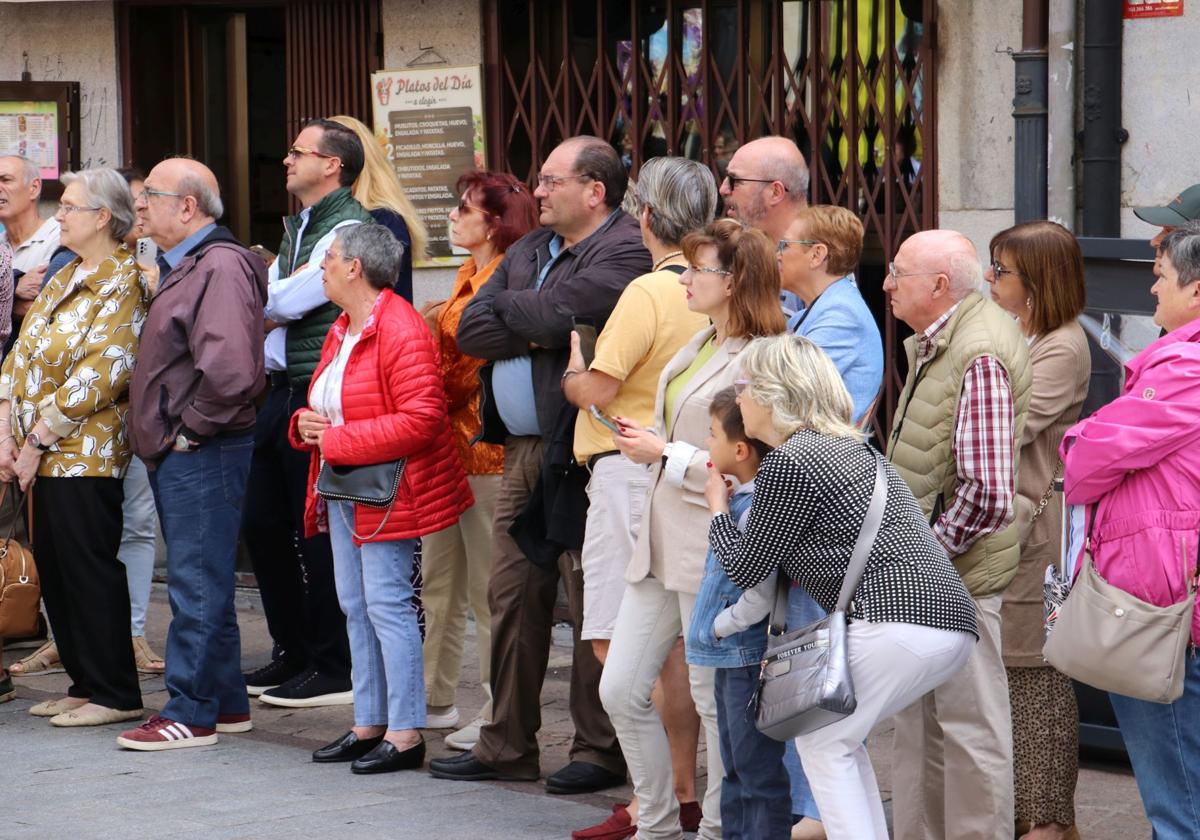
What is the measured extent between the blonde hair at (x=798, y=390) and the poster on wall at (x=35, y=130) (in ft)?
22.0

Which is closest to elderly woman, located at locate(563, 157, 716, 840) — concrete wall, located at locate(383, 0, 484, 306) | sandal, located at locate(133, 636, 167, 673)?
sandal, located at locate(133, 636, 167, 673)

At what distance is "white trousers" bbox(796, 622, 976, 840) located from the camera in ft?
14.0

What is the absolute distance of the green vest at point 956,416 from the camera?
4848 mm

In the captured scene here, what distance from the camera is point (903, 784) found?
16.8 ft

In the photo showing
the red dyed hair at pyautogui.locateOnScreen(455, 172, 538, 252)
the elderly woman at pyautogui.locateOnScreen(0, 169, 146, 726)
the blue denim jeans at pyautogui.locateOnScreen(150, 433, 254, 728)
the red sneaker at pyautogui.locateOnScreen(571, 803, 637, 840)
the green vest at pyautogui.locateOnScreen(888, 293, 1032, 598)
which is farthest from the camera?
the elderly woman at pyautogui.locateOnScreen(0, 169, 146, 726)

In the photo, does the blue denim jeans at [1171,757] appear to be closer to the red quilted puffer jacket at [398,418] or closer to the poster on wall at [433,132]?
the red quilted puffer jacket at [398,418]

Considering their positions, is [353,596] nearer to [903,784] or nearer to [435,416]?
[435,416]

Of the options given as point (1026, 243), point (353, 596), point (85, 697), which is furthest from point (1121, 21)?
point (85, 697)

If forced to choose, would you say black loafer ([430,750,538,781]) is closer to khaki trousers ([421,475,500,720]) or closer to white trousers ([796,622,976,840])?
khaki trousers ([421,475,500,720])

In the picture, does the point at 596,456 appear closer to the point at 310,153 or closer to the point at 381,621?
the point at 381,621

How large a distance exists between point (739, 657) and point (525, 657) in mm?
1551

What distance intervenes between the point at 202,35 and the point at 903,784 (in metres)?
6.73

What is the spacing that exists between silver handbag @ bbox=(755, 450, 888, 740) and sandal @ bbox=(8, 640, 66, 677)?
183 inches

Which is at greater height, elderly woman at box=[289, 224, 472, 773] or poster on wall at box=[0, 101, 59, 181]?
poster on wall at box=[0, 101, 59, 181]
